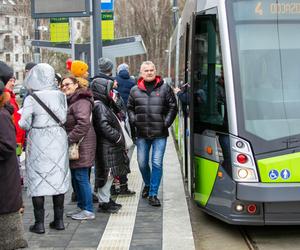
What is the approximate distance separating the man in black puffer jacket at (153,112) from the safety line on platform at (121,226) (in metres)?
0.37

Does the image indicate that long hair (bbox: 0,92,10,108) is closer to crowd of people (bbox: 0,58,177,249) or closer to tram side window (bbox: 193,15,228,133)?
crowd of people (bbox: 0,58,177,249)

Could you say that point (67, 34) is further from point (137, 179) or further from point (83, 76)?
point (83, 76)

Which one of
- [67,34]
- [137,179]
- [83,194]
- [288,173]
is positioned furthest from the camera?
[67,34]

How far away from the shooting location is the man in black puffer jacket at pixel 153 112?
24.6ft

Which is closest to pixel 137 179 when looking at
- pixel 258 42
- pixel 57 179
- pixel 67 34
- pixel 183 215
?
pixel 183 215

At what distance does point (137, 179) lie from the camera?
9.58m

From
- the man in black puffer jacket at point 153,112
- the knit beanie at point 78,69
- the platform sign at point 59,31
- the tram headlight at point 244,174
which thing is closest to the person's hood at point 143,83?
the man in black puffer jacket at point 153,112

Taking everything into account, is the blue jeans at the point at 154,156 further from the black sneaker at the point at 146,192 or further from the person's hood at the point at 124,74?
the person's hood at the point at 124,74

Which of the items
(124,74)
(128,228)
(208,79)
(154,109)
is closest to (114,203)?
(128,228)

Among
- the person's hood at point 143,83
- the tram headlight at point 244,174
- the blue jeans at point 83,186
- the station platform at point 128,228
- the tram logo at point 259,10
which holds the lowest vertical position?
the station platform at point 128,228

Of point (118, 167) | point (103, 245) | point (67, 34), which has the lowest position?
point (103, 245)

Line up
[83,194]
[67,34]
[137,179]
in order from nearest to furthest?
[83,194] → [137,179] → [67,34]

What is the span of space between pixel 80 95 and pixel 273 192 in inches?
90.8

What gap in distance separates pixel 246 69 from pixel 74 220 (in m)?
2.65
